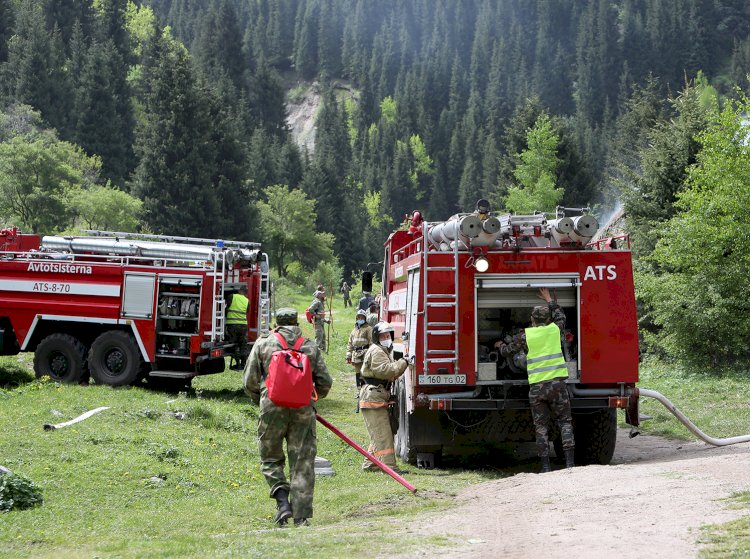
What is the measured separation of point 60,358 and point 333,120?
132 meters

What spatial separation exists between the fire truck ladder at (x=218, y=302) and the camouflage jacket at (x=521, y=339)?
677 cm

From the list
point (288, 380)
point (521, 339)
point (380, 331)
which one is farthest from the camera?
point (380, 331)

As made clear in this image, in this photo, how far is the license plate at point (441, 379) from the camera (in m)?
11.5

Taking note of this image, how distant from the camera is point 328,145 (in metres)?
142

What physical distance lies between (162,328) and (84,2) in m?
105

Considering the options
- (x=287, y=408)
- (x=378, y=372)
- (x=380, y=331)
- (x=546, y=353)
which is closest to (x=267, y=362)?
(x=287, y=408)

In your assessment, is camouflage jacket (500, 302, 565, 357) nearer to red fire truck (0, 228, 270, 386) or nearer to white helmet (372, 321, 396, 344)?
white helmet (372, 321, 396, 344)

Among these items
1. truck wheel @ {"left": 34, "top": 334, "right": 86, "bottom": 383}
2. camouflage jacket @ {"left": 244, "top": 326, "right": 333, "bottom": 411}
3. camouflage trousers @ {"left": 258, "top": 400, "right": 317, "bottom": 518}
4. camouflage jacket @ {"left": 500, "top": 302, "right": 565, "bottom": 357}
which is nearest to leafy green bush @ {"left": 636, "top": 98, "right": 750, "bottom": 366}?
camouflage jacket @ {"left": 500, "top": 302, "right": 565, "bottom": 357}

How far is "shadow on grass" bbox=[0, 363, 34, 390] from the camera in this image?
17.9 metres

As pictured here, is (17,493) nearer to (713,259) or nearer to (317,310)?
(317,310)

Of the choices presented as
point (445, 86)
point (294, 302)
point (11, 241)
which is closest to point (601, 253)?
point (11, 241)

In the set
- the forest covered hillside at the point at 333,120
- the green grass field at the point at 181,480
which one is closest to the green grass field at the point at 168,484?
the green grass field at the point at 181,480

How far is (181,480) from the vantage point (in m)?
10.9

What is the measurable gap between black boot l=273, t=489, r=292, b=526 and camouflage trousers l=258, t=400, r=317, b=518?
0.04m
